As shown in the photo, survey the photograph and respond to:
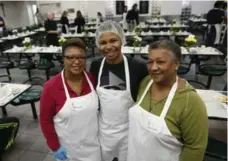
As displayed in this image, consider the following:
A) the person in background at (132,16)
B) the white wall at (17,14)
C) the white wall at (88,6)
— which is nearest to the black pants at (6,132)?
the person in background at (132,16)

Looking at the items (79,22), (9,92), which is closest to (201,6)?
(79,22)

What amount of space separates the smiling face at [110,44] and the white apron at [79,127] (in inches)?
11.8

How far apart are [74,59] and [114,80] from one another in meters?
0.35

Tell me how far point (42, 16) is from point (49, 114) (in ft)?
42.8

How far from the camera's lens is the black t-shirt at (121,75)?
1.43 m

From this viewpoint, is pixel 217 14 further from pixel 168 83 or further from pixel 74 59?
pixel 74 59

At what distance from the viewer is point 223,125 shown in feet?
9.94

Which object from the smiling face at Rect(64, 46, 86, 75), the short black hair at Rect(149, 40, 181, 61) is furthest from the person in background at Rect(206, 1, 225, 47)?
the smiling face at Rect(64, 46, 86, 75)

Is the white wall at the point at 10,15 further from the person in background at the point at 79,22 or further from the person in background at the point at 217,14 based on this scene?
the person in background at the point at 217,14

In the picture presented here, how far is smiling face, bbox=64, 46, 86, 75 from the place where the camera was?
1.37 metres

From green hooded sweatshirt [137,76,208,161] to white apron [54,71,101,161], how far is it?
22.2 inches

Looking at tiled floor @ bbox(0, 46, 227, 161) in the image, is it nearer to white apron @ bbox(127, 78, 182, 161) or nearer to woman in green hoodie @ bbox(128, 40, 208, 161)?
white apron @ bbox(127, 78, 182, 161)

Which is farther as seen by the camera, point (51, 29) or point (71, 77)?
point (51, 29)

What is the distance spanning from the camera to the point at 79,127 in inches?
59.1
